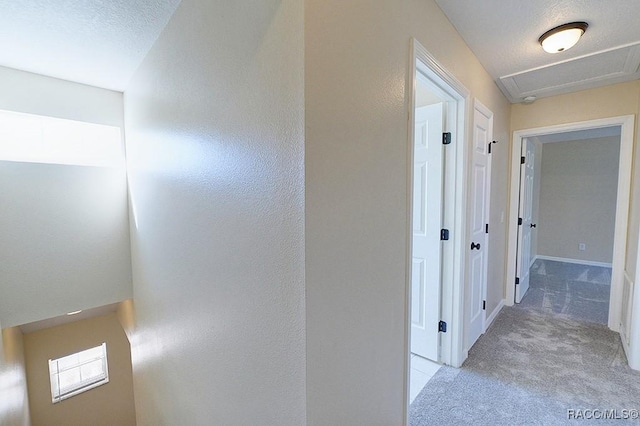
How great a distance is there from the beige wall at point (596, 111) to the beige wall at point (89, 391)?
6.51 m

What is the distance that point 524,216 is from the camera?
131 inches

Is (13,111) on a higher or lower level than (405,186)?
higher

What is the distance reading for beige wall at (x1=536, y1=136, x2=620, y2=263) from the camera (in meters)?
4.89

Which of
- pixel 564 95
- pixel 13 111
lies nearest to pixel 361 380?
pixel 13 111

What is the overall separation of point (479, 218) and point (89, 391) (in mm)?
6008

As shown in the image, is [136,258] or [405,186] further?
[136,258]

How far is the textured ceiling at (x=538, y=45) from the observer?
1557mm

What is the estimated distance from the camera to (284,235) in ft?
2.98

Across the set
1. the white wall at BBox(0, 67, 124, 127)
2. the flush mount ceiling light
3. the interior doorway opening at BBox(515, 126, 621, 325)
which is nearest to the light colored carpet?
the interior doorway opening at BBox(515, 126, 621, 325)

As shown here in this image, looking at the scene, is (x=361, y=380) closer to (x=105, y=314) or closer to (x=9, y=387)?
(x=9, y=387)

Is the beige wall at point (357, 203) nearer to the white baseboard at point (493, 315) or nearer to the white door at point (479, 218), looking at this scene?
the white door at point (479, 218)

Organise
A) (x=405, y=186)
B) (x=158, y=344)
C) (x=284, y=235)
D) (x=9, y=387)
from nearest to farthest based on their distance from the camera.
Result: 1. (x=284, y=235)
2. (x=405, y=186)
3. (x=158, y=344)
4. (x=9, y=387)

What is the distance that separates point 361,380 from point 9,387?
11.0 feet

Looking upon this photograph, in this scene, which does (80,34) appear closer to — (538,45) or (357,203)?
(357,203)
